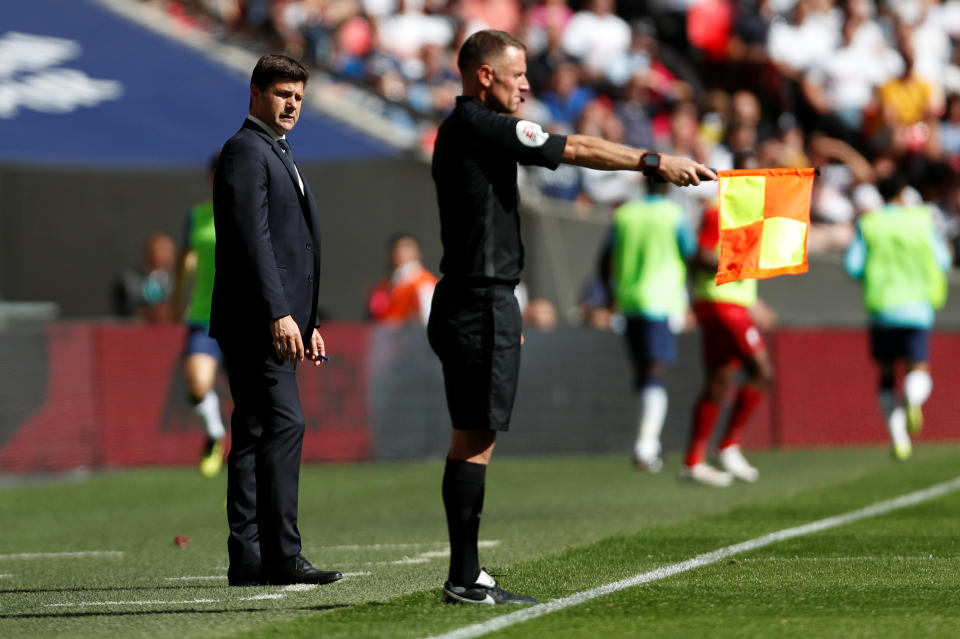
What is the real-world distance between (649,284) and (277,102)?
6.54 meters

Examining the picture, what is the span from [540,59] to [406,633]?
48.6 ft

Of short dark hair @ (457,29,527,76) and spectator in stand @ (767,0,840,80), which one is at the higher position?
spectator in stand @ (767,0,840,80)

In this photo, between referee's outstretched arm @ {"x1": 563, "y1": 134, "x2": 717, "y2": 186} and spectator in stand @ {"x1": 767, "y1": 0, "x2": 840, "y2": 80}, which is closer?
referee's outstretched arm @ {"x1": 563, "y1": 134, "x2": 717, "y2": 186}

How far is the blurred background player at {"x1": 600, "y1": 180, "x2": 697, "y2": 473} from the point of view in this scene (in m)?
13.0

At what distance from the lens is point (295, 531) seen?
6824mm

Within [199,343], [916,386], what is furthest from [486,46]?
[916,386]

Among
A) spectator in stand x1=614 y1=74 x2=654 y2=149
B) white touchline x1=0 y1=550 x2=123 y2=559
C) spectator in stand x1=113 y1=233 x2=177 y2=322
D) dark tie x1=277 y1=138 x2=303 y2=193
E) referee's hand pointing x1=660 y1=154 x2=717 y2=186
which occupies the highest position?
spectator in stand x1=614 y1=74 x2=654 y2=149

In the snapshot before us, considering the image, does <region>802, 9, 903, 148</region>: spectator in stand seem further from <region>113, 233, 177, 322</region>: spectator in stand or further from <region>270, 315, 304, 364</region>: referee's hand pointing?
<region>270, 315, 304, 364</region>: referee's hand pointing

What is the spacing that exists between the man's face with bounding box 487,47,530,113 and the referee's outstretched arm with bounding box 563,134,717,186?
330 millimetres

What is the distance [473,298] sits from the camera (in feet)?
19.8

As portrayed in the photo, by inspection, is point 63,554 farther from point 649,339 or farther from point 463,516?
point 649,339

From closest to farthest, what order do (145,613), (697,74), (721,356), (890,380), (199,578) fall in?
(145,613)
(199,578)
(721,356)
(890,380)
(697,74)

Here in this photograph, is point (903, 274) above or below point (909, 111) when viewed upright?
below

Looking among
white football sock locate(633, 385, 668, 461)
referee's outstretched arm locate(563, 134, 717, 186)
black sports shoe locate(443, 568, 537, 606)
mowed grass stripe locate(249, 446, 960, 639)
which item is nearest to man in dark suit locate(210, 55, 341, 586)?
mowed grass stripe locate(249, 446, 960, 639)
